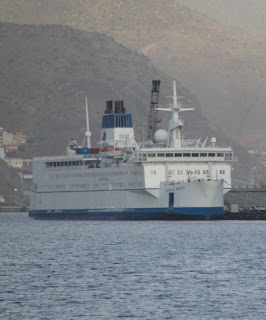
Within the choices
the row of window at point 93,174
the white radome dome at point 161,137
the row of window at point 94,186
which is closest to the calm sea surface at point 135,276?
the row of window at point 94,186

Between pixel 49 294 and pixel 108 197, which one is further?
pixel 108 197

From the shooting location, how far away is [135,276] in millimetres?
75000

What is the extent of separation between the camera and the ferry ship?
142 metres

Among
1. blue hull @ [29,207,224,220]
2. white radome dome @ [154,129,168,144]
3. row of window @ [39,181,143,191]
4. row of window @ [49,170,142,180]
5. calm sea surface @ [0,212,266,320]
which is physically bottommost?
calm sea surface @ [0,212,266,320]

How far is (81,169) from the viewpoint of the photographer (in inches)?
6216

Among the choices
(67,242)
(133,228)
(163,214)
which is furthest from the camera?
(163,214)

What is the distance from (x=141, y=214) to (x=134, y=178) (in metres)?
4.31

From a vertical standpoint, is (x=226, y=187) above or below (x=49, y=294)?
above

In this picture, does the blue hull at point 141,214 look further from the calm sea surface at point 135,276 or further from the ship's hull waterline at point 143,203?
the calm sea surface at point 135,276

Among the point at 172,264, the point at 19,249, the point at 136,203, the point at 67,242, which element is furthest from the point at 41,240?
the point at 136,203

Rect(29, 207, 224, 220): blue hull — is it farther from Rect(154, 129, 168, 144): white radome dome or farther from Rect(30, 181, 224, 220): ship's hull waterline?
Rect(154, 129, 168, 144): white radome dome

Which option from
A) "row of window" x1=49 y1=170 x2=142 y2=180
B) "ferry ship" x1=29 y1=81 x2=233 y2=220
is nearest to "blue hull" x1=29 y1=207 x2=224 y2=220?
"ferry ship" x1=29 y1=81 x2=233 y2=220

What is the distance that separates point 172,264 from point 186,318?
2304 cm

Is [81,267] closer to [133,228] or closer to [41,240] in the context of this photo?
[41,240]
